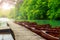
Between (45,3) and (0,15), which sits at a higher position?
(45,3)

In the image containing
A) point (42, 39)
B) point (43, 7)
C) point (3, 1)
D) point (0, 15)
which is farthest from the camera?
point (0, 15)

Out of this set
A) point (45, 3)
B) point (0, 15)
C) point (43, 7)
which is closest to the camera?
point (45, 3)

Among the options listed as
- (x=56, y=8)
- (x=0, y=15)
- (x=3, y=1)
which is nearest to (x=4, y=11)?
(x=0, y=15)

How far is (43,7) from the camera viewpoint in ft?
57.0

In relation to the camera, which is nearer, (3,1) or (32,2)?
(32,2)

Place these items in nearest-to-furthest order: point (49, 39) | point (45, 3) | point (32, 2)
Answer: point (49, 39) → point (45, 3) → point (32, 2)

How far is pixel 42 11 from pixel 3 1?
32986mm

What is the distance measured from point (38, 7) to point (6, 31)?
46.0 ft

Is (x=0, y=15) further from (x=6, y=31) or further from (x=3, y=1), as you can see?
(x=6, y=31)

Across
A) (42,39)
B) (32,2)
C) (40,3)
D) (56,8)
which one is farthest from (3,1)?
(42,39)

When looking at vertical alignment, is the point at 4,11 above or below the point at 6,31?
below

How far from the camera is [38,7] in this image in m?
17.4

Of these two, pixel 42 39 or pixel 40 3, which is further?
pixel 40 3

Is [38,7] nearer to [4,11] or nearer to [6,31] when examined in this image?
[6,31]
